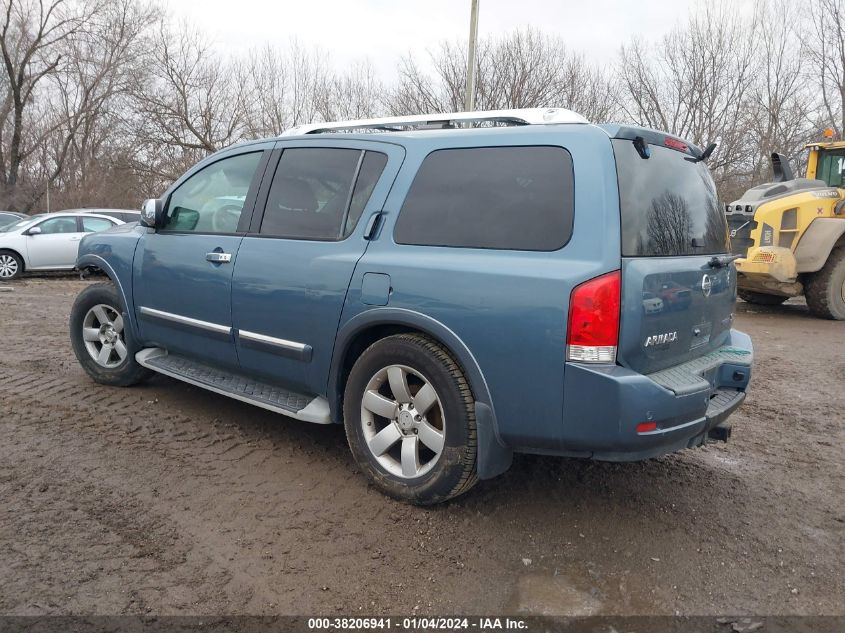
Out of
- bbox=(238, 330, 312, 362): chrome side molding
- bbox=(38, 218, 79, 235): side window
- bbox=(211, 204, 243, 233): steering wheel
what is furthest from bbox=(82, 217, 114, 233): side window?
bbox=(238, 330, 312, 362): chrome side molding

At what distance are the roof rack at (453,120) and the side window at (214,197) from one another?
15.5 inches

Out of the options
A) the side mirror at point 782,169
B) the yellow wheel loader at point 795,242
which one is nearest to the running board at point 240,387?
the yellow wheel loader at point 795,242

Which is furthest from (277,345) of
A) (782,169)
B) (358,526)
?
(782,169)

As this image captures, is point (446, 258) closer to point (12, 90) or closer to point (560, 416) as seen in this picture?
A: point (560, 416)

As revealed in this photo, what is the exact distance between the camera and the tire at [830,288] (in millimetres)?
9266

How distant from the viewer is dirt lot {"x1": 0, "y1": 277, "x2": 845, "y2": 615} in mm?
2529

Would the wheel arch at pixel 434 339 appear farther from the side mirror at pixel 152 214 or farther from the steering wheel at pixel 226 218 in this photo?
the side mirror at pixel 152 214

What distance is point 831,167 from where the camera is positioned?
10391mm

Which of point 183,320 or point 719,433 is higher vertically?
point 183,320

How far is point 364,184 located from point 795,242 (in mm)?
7841

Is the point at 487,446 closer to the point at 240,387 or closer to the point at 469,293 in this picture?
the point at 469,293

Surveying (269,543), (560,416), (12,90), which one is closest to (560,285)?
(560,416)

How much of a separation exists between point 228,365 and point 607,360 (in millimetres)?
2367

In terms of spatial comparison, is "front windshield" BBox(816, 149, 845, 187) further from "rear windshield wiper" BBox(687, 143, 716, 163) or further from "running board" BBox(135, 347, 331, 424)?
"running board" BBox(135, 347, 331, 424)
